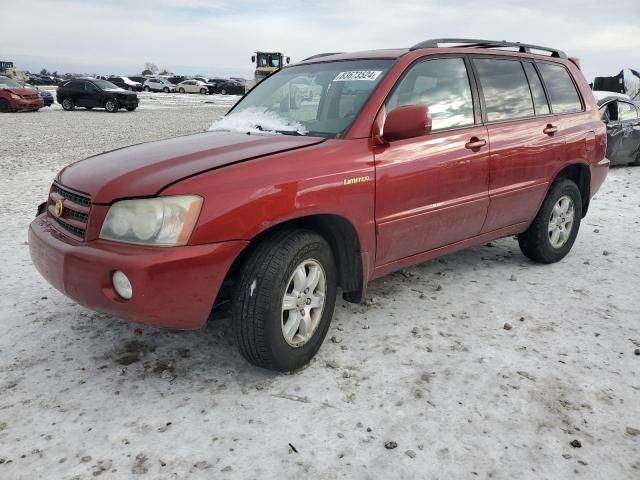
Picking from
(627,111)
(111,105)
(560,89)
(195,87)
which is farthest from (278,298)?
(195,87)

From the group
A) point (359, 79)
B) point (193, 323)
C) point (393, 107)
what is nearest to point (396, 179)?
point (393, 107)

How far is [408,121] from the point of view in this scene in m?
2.95

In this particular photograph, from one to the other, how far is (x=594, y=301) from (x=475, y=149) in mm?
1446

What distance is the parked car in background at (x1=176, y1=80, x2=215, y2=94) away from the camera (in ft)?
153

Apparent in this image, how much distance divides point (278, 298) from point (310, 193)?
0.56 metres

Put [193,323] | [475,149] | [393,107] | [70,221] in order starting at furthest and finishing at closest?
[475,149] < [393,107] < [70,221] < [193,323]

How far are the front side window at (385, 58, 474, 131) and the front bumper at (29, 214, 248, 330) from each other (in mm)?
1480

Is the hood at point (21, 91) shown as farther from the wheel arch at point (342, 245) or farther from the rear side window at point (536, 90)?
the wheel arch at point (342, 245)

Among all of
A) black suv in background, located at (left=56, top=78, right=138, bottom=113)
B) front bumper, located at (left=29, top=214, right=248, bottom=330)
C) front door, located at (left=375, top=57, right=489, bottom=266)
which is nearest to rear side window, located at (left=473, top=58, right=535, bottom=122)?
front door, located at (left=375, top=57, right=489, bottom=266)

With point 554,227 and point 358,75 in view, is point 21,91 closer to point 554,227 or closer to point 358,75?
point 358,75

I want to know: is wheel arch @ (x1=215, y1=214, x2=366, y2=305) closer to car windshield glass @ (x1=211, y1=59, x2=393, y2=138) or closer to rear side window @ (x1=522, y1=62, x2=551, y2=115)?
car windshield glass @ (x1=211, y1=59, x2=393, y2=138)

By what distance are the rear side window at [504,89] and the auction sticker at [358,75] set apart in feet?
3.09

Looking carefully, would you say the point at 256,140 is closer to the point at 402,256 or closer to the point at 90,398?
the point at 402,256

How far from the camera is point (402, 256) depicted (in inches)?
134
